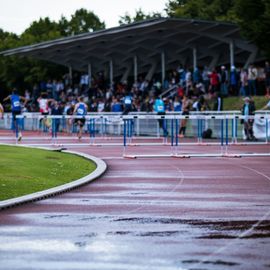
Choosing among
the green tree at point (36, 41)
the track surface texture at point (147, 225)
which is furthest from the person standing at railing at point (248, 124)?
the green tree at point (36, 41)

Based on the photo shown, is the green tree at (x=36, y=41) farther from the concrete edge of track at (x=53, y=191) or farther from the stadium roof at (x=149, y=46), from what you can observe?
the concrete edge of track at (x=53, y=191)

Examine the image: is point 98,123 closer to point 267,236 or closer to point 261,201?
point 261,201

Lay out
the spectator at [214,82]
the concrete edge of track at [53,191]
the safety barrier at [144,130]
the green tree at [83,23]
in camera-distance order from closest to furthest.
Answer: the concrete edge of track at [53,191] → the safety barrier at [144,130] → the spectator at [214,82] → the green tree at [83,23]

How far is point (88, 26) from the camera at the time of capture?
9400 cm

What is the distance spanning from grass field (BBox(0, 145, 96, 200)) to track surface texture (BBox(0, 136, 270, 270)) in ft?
2.23

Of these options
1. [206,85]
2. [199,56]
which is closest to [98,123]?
[206,85]

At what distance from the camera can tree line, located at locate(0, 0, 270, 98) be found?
4547cm

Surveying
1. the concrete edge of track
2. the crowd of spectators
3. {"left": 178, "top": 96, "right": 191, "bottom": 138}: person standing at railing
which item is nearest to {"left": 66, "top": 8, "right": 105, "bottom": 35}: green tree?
the crowd of spectators

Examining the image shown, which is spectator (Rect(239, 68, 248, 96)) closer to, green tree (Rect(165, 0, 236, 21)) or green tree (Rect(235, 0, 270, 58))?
green tree (Rect(235, 0, 270, 58))

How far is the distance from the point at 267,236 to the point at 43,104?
109 feet

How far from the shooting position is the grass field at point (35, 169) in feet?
56.4

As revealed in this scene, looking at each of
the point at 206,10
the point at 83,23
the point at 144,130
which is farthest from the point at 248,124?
the point at 83,23

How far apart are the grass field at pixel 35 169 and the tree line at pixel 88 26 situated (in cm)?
2051

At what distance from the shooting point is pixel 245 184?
18891 millimetres
